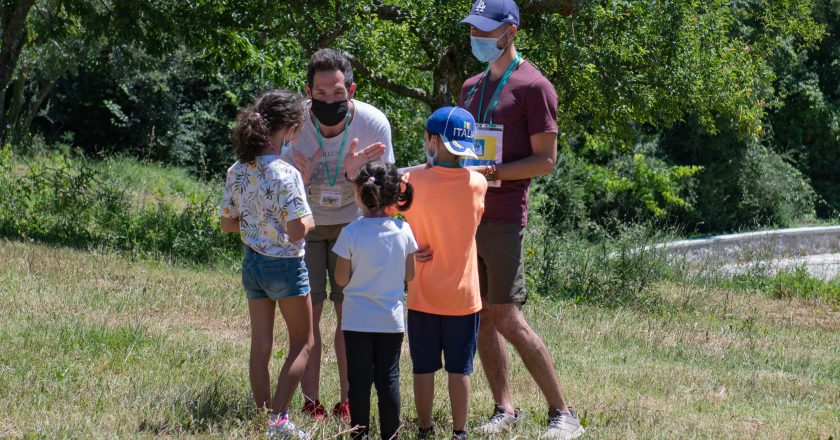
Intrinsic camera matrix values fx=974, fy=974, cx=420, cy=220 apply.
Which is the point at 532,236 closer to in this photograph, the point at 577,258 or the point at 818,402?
the point at 577,258

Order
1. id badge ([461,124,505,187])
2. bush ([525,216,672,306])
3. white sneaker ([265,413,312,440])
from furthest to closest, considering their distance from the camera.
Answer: bush ([525,216,672,306]) → id badge ([461,124,505,187]) → white sneaker ([265,413,312,440])

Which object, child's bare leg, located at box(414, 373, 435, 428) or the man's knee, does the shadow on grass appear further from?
the man's knee

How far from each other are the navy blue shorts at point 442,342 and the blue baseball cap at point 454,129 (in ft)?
2.65

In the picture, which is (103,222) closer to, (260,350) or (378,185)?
(260,350)

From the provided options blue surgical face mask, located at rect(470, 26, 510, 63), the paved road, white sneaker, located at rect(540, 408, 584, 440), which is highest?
blue surgical face mask, located at rect(470, 26, 510, 63)

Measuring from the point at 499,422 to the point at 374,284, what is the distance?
118cm

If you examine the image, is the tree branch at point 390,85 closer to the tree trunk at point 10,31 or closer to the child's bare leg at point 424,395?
the tree trunk at point 10,31

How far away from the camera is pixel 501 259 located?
504 cm

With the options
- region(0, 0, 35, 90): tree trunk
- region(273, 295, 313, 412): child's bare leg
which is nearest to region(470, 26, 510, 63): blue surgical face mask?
region(273, 295, 313, 412): child's bare leg

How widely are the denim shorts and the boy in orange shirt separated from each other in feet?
1.81

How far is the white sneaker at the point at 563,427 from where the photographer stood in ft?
16.3

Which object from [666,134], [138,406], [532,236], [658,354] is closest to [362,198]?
[138,406]

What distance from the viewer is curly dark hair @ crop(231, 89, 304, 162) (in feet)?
15.1

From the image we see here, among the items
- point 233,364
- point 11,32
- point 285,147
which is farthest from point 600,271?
point 11,32
